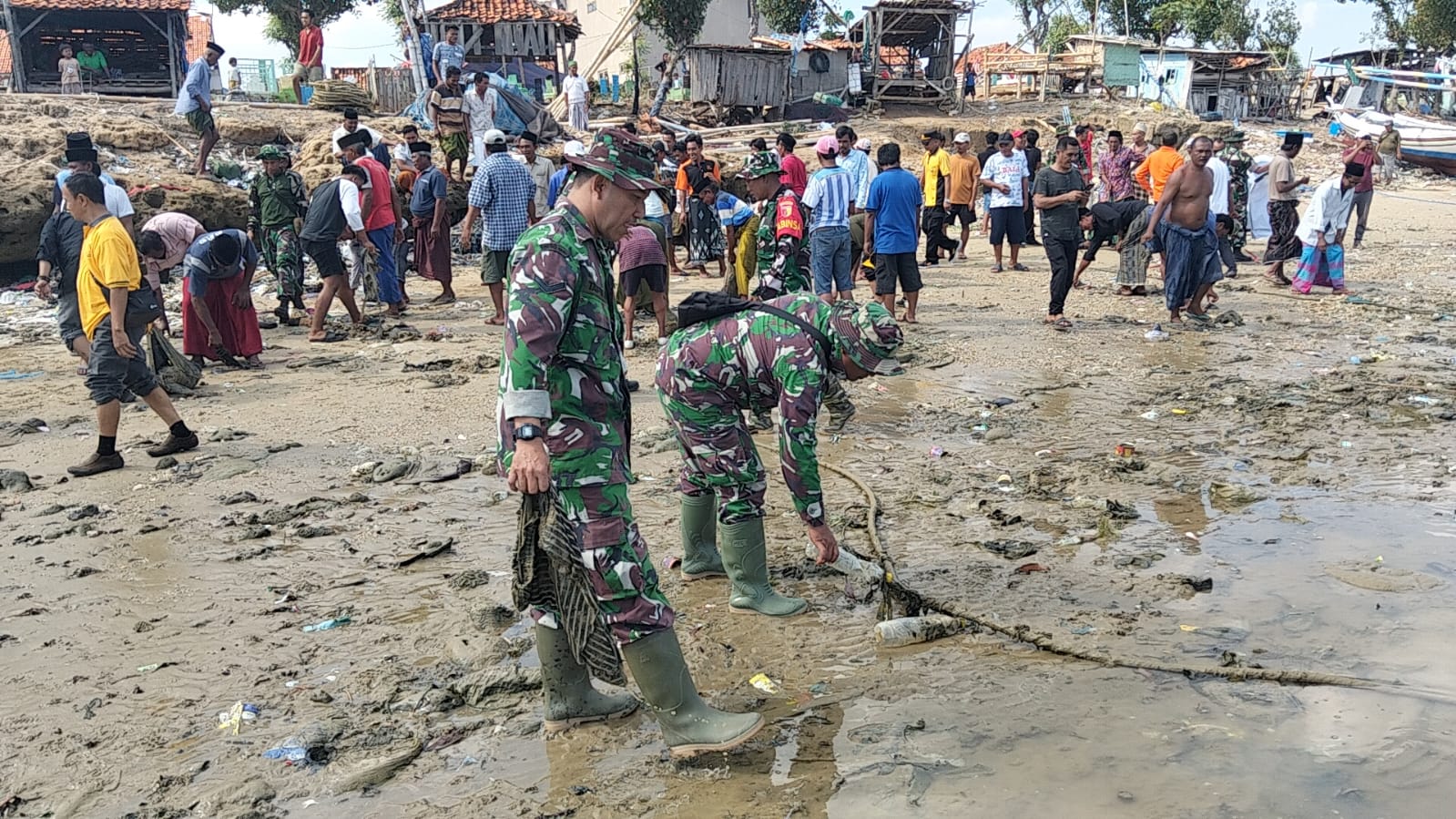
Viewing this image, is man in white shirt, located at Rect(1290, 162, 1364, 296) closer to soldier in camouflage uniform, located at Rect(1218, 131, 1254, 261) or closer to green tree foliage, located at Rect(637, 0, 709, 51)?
soldier in camouflage uniform, located at Rect(1218, 131, 1254, 261)

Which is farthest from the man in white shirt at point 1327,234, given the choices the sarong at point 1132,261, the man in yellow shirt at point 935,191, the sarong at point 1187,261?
the man in yellow shirt at point 935,191

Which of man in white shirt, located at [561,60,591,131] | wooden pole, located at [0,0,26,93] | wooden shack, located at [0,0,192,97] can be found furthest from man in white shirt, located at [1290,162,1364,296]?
wooden pole, located at [0,0,26,93]

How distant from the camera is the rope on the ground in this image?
11.4 ft

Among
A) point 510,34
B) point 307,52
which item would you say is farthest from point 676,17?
point 307,52

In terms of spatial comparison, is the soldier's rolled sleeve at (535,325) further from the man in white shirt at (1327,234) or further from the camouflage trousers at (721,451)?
the man in white shirt at (1327,234)

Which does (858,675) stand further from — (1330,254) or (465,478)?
(1330,254)

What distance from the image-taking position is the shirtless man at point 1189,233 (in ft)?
29.5

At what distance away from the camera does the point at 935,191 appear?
13.5m

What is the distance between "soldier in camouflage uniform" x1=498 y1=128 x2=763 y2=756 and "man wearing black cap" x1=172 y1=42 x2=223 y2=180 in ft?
42.2

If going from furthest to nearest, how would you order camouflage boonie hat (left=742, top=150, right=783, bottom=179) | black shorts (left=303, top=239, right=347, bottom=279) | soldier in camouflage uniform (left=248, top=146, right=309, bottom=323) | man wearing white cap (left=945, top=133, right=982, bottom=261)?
man wearing white cap (left=945, top=133, right=982, bottom=261), soldier in camouflage uniform (left=248, top=146, right=309, bottom=323), black shorts (left=303, top=239, right=347, bottom=279), camouflage boonie hat (left=742, top=150, right=783, bottom=179)

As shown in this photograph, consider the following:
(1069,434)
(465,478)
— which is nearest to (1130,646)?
(1069,434)

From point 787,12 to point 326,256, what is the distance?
108 ft

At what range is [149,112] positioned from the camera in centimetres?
1831

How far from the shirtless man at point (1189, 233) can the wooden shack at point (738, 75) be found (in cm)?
1866
